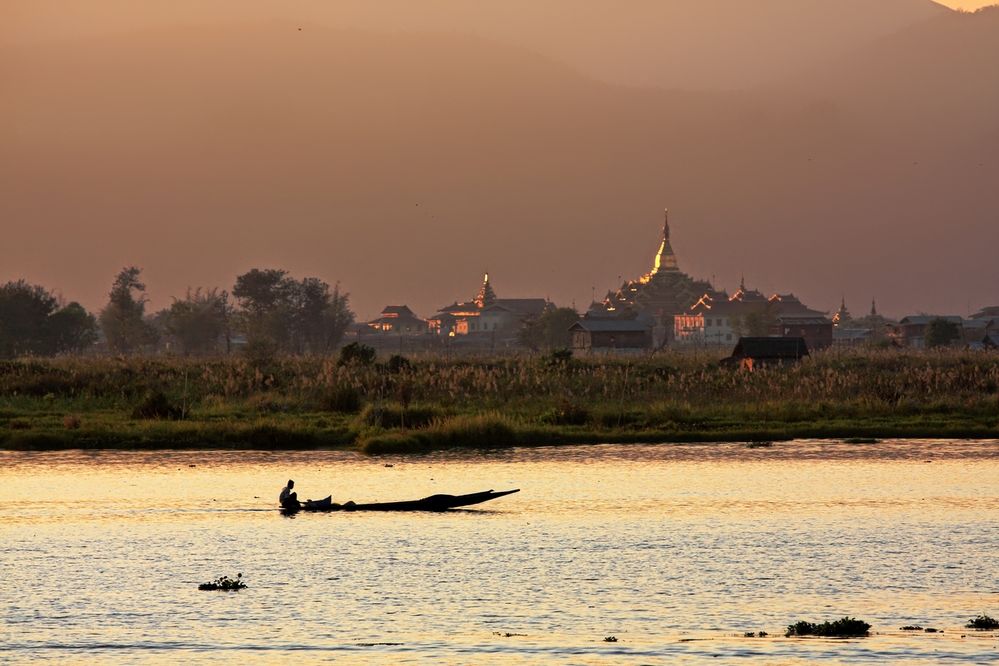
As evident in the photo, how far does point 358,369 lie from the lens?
232 ft

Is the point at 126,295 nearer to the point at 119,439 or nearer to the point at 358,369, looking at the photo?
the point at 358,369

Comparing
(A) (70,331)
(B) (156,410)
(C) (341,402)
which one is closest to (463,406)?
(C) (341,402)

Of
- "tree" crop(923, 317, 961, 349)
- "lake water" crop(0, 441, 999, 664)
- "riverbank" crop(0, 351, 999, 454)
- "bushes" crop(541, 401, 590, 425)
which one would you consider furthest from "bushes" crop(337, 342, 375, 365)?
"tree" crop(923, 317, 961, 349)

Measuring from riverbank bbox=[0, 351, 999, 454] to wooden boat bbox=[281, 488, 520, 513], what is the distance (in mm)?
14087

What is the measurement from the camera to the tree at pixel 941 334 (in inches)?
5889

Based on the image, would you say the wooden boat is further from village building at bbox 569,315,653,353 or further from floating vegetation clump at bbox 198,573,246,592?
village building at bbox 569,315,653,353

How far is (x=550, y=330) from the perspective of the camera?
611ft

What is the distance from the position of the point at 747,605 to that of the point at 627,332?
12077 cm

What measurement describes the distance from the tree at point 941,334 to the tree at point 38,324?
78.5 meters

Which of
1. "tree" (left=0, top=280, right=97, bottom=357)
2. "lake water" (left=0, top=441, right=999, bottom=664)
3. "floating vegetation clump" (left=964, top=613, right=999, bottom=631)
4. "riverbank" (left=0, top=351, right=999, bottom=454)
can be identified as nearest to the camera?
"lake water" (left=0, top=441, right=999, bottom=664)

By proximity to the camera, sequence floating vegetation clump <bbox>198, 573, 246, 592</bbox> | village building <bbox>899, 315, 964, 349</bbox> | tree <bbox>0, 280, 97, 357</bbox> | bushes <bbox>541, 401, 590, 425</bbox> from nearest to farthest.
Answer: floating vegetation clump <bbox>198, 573, 246, 592</bbox> < bushes <bbox>541, 401, 590, 425</bbox> < tree <bbox>0, 280, 97, 357</bbox> < village building <bbox>899, 315, 964, 349</bbox>

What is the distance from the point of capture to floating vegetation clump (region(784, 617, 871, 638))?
19.3 meters

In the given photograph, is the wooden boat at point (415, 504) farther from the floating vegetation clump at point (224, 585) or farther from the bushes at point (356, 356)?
the bushes at point (356, 356)

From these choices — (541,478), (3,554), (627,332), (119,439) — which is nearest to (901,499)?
(541,478)
